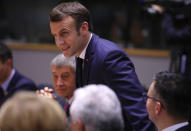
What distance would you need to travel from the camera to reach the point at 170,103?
6.17 ft

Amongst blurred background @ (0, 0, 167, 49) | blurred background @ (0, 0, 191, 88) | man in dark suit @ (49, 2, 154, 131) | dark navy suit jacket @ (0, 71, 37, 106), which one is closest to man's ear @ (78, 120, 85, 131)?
man in dark suit @ (49, 2, 154, 131)

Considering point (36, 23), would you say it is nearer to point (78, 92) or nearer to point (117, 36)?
point (117, 36)

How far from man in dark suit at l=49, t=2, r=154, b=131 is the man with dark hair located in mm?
58

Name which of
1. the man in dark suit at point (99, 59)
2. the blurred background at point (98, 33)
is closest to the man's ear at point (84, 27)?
the man in dark suit at point (99, 59)

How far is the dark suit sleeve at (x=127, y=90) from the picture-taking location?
73.4 inches

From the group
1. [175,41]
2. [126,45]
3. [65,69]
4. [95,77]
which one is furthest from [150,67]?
[95,77]

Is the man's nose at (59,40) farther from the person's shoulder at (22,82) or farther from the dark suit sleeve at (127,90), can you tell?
the person's shoulder at (22,82)

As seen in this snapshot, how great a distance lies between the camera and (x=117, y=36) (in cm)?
526

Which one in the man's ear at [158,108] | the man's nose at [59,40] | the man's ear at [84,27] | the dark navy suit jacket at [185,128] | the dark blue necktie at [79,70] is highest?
the man's ear at [84,27]

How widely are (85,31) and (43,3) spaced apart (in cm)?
377

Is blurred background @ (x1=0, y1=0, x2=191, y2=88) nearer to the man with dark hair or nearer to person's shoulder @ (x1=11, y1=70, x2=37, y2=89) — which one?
person's shoulder @ (x1=11, y1=70, x2=37, y2=89)

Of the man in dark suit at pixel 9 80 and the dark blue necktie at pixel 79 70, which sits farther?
the man in dark suit at pixel 9 80

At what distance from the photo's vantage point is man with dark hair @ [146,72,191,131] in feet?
6.15

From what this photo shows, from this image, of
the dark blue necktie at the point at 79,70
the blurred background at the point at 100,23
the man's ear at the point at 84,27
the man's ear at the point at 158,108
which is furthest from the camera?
the blurred background at the point at 100,23
